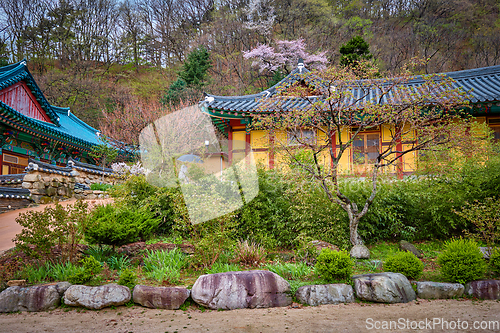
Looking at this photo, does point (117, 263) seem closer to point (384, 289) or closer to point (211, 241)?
point (211, 241)

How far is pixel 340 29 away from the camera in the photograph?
24.9 metres

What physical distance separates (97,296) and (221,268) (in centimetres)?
170

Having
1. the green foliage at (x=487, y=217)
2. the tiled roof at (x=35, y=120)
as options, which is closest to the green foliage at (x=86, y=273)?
the green foliage at (x=487, y=217)

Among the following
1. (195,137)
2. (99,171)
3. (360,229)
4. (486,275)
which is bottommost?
(486,275)

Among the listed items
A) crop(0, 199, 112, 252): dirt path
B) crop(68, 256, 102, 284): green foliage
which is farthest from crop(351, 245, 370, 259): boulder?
crop(0, 199, 112, 252): dirt path

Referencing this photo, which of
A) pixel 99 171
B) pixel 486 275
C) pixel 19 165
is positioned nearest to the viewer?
pixel 486 275

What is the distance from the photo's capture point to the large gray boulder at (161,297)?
12.7ft

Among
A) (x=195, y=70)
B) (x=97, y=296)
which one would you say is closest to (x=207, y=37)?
(x=195, y=70)

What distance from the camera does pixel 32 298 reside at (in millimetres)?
3982

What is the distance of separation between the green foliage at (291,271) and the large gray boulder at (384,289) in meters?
0.80

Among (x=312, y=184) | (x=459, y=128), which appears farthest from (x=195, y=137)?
(x=459, y=128)

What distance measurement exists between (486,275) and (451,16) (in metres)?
26.7

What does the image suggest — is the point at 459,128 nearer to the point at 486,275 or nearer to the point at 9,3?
the point at 486,275

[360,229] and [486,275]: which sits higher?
[360,229]
